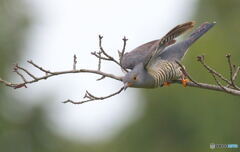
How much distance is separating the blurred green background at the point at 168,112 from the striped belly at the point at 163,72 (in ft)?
29.8

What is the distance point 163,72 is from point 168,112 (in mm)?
11542

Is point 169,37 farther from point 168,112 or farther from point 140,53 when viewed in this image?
point 168,112

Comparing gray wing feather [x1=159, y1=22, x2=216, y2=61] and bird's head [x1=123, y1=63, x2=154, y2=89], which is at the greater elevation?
gray wing feather [x1=159, y1=22, x2=216, y2=61]

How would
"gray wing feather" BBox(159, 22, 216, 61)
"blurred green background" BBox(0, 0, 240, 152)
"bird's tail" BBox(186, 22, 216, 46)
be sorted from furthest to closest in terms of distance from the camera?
"blurred green background" BBox(0, 0, 240, 152)
"bird's tail" BBox(186, 22, 216, 46)
"gray wing feather" BBox(159, 22, 216, 61)

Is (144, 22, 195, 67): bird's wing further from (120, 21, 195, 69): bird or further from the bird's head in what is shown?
the bird's head

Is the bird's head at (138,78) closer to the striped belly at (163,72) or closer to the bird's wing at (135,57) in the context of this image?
the striped belly at (163,72)

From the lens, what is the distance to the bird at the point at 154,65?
680cm

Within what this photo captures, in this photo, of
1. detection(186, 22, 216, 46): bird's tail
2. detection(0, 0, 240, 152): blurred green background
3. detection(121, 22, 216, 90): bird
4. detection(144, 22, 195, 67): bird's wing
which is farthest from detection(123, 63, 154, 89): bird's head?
detection(0, 0, 240, 152): blurred green background

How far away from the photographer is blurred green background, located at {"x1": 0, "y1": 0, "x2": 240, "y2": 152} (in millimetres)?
16734

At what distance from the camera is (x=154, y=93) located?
61.0 feet

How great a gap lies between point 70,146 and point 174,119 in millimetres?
4756

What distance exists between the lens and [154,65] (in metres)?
7.12

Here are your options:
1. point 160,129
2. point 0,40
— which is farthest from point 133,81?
point 0,40

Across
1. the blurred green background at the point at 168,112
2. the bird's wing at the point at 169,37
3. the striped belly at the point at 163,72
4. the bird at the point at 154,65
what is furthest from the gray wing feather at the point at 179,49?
the blurred green background at the point at 168,112
